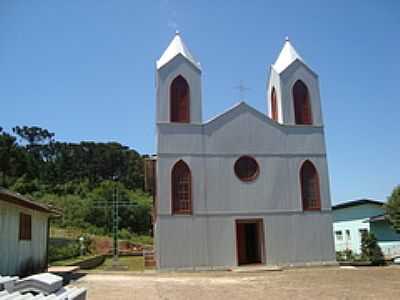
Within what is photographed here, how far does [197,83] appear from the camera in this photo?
2125 cm

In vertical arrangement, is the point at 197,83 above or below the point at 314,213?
above

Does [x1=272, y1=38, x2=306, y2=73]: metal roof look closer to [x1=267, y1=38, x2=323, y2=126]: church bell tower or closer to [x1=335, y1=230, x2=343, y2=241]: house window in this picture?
[x1=267, y1=38, x2=323, y2=126]: church bell tower

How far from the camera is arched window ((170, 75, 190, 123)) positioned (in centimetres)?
2078

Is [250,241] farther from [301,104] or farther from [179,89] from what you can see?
[179,89]

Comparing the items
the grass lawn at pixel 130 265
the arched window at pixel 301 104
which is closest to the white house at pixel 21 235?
the grass lawn at pixel 130 265

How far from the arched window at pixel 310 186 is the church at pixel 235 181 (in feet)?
0.18

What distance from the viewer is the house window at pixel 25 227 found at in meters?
13.6

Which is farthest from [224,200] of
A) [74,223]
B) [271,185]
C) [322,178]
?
[74,223]

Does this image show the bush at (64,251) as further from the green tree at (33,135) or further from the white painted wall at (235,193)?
the green tree at (33,135)

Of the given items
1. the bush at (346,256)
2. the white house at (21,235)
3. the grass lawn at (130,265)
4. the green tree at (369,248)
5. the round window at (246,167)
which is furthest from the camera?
the bush at (346,256)

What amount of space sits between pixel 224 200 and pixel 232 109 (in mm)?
4896

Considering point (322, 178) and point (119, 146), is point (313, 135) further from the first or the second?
point (119, 146)

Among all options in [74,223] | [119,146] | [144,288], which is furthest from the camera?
[119,146]

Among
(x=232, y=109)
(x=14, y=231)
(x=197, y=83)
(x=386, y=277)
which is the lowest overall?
(x=386, y=277)
